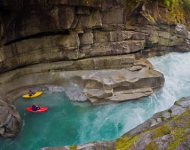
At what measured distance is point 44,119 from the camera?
456 inches

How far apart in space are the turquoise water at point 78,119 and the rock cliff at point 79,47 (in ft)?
2.43

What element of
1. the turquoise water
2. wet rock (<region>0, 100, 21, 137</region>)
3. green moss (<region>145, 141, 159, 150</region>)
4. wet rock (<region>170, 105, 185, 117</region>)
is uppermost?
green moss (<region>145, 141, 159, 150</region>)

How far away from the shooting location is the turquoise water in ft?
32.8

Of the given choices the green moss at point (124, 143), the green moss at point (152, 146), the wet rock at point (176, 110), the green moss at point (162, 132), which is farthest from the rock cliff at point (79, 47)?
the green moss at point (152, 146)

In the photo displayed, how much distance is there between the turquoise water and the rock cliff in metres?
0.74

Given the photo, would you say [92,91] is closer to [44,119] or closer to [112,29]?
[44,119]

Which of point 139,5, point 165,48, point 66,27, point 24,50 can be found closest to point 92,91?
point 66,27

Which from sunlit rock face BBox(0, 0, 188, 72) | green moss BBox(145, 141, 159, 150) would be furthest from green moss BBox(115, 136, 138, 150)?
sunlit rock face BBox(0, 0, 188, 72)

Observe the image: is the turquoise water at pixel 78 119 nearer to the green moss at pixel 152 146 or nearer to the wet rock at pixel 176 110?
the wet rock at pixel 176 110

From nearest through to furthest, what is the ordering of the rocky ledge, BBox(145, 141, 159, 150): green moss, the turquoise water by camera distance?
the rocky ledge → BBox(145, 141, 159, 150): green moss → the turquoise water

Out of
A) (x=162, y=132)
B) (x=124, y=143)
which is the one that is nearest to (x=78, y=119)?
(x=124, y=143)

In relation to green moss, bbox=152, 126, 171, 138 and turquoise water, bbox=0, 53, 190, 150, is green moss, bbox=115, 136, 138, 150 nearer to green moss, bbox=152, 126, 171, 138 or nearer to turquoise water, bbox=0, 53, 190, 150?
green moss, bbox=152, 126, 171, 138

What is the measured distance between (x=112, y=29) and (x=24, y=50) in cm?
685

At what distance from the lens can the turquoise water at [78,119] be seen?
9992 mm
